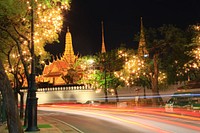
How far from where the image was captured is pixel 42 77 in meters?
72.4

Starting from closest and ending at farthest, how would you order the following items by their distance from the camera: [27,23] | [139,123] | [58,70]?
1. [27,23]
2. [139,123]
3. [58,70]

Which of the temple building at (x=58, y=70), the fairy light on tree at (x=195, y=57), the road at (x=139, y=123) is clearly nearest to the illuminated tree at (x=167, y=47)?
the fairy light on tree at (x=195, y=57)

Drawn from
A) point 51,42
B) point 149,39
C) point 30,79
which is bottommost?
point 30,79

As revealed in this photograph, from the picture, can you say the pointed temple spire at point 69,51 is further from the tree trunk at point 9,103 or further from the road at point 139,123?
the tree trunk at point 9,103

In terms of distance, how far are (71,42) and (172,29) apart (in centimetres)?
4727

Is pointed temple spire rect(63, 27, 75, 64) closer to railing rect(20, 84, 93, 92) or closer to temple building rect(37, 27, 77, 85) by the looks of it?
temple building rect(37, 27, 77, 85)

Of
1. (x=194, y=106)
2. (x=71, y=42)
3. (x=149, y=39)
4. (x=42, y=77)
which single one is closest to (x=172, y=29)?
(x=149, y=39)

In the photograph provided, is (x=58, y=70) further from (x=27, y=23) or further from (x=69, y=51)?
(x=27, y=23)

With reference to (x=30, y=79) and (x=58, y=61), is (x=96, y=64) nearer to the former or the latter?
(x=58, y=61)

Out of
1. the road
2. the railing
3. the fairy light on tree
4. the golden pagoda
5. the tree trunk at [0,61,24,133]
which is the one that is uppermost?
the golden pagoda

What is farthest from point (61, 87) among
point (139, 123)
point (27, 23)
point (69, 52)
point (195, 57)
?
point (27, 23)

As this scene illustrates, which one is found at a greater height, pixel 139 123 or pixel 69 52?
pixel 69 52

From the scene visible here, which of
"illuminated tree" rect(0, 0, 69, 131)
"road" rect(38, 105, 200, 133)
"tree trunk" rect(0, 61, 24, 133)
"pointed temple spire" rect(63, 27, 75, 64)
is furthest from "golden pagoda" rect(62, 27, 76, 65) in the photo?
"tree trunk" rect(0, 61, 24, 133)

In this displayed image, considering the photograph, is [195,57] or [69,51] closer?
[195,57]
